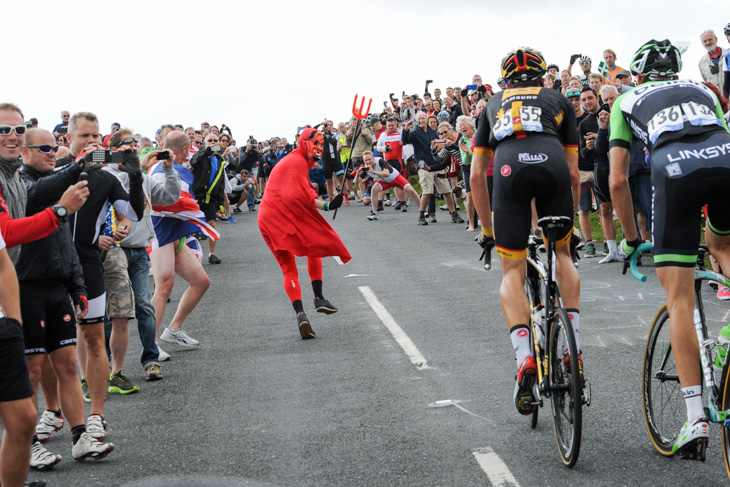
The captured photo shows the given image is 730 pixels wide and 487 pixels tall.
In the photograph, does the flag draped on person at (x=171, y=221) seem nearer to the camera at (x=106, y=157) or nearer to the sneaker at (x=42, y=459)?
the camera at (x=106, y=157)

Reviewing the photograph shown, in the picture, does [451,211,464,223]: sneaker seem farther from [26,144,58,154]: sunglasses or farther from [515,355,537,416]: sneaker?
[515,355,537,416]: sneaker

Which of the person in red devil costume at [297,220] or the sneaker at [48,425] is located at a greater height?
the person in red devil costume at [297,220]

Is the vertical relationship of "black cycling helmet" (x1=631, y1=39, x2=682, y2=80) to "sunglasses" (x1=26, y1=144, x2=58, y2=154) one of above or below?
above

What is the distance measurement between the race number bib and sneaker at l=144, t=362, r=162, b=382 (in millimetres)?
4160

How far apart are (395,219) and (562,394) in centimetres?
1669

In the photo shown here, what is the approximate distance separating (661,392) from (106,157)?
12.4ft

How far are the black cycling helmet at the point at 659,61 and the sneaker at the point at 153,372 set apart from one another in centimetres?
506

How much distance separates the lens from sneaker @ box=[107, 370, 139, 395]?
24.9 feet

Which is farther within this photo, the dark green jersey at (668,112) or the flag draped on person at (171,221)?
the flag draped on person at (171,221)

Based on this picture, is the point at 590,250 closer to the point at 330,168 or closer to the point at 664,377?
the point at 664,377

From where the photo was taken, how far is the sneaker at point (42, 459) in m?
5.59

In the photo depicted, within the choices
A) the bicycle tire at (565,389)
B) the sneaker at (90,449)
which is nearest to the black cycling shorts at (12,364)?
the sneaker at (90,449)

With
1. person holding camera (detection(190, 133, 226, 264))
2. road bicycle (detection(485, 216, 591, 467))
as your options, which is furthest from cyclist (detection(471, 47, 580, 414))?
person holding camera (detection(190, 133, 226, 264))

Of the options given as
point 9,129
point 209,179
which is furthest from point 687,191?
point 209,179
